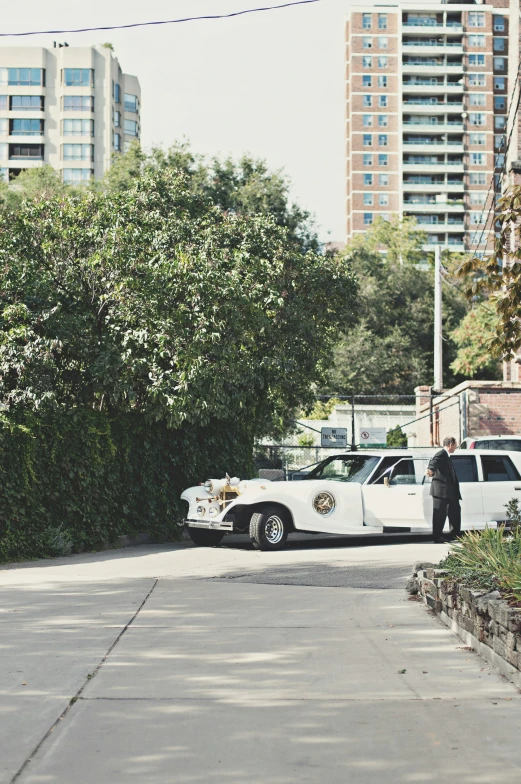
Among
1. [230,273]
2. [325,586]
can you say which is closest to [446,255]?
[230,273]

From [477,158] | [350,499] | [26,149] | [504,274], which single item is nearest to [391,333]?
[26,149]

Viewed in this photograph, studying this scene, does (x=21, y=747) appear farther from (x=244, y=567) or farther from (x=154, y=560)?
(x=154, y=560)

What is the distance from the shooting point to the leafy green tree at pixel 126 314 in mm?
16031

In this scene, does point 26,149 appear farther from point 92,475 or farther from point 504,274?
point 504,274

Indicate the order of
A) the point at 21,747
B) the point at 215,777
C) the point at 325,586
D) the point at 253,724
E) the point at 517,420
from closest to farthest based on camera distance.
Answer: the point at 215,777, the point at 21,747, the point at 253,724, the point at 325,586, the point at 517,420

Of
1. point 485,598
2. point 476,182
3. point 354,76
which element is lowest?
point 485,598

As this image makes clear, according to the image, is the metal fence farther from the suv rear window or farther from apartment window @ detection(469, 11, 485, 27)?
apartment window @ detection(469, 11, 485, 27)

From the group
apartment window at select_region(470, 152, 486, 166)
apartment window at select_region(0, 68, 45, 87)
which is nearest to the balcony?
apartment window at select_region(470, 152, 486, 166)

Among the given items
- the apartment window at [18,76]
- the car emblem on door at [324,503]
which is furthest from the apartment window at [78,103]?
the car emblem on door at [324,503]

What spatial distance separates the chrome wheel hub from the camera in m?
15.6

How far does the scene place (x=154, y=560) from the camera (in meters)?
14.6

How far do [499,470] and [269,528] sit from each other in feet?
14.6

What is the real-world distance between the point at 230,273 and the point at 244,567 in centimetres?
558

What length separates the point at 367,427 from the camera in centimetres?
4281
